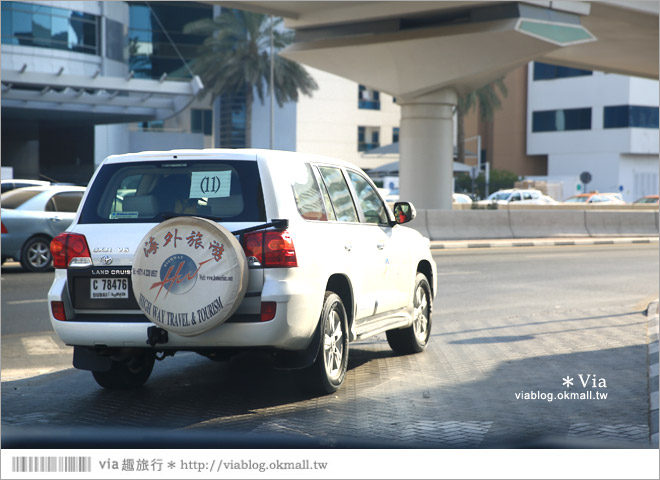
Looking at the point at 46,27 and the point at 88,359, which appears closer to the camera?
the point at 88,359

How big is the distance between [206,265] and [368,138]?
2851 inches

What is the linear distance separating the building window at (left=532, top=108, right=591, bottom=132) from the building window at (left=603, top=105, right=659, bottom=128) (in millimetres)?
1924

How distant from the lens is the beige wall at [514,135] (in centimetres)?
8488

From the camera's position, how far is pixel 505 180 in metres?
69.8

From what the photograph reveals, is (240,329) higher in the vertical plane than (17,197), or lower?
lower

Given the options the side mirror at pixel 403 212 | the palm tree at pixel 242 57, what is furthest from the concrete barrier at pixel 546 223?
the palm tree at pixel 242 57

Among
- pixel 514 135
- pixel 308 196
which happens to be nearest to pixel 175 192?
pixel 308 196

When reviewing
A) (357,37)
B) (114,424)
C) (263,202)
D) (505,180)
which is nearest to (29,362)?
(114,424)

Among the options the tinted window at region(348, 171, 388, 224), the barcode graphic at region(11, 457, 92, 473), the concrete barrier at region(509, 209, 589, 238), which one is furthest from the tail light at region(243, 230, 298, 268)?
the concrete barrier at region(509, 209, 589, 238)

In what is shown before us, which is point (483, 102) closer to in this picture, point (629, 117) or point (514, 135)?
point (629, 117)

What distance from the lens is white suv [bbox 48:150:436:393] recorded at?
21.0ft

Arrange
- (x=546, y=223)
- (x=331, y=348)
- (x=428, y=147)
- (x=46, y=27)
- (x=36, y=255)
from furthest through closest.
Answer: (x=46, y=27)
(x=546, y=223)
(x=428, y=147)
(x=36, y=255)
(x=331, y=348)

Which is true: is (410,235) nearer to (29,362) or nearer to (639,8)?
(29,362)

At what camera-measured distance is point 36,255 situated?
1777cm
